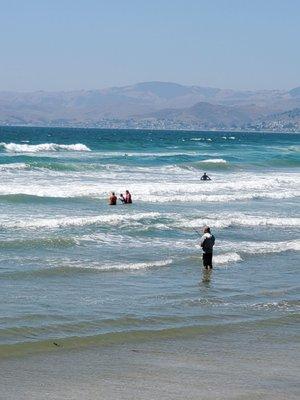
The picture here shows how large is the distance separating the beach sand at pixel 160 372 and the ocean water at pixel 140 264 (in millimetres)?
563

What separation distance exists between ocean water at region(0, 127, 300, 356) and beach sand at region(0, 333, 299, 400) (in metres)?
0.56

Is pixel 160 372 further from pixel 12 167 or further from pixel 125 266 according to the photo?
pixel 12 167

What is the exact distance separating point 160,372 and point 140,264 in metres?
8.43

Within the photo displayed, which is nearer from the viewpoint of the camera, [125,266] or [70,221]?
[125,266]

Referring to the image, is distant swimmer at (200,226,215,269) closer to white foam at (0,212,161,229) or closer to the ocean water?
the ocean water

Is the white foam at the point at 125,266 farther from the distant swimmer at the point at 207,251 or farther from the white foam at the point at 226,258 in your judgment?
the white foam at the point at 226,258

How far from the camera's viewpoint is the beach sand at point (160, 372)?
11.1m

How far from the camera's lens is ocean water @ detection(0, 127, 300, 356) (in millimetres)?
14758

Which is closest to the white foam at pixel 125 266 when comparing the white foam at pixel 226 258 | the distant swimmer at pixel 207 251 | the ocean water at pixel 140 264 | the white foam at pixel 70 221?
the ocean water at pixel 140 264

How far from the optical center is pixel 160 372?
1212 centimetres

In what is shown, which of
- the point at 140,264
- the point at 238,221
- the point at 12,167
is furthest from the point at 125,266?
the point at 12,167

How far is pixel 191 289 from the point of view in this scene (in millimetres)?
Result: 18094

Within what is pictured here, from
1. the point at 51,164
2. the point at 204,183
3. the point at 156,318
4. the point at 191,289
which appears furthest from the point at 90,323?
the point at 51,164

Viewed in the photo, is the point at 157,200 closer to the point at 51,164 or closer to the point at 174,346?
the point at 51,164
